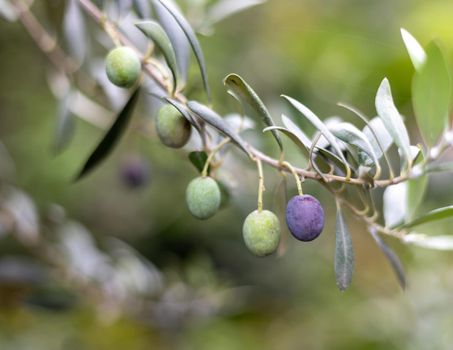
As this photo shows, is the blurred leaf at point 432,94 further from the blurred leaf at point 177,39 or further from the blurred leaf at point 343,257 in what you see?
the blurred leaf at point 177,39

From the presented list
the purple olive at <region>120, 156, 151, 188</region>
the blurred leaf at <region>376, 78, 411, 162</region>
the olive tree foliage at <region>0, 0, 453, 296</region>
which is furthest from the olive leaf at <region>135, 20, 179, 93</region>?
the purple olive at <region>120, 156, 151, 188</region>

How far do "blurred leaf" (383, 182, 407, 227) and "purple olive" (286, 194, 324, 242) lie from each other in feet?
0.66

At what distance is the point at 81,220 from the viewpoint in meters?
2.32

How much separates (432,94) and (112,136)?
1.38 feet

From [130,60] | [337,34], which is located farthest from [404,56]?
[130,60]

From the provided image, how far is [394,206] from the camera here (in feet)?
2.68

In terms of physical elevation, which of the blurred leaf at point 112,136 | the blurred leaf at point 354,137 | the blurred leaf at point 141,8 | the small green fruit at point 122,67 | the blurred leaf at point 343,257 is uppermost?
the blurred leaf at point 141,8

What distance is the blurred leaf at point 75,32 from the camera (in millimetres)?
1044

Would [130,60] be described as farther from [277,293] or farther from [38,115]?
[38,115]

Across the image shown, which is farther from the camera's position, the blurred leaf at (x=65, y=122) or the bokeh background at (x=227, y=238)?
the bokeh background at (x=227, y=238)

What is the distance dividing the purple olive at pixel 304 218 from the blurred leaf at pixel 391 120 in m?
0.10

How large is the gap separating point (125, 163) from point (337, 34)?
906 millimetres

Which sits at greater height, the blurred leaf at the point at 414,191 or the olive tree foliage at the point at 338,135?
the olive tree foliage at the point at 338,135

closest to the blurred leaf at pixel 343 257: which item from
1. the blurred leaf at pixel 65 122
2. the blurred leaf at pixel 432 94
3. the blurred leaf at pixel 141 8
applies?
the blurred leaf at pixel 432 94
